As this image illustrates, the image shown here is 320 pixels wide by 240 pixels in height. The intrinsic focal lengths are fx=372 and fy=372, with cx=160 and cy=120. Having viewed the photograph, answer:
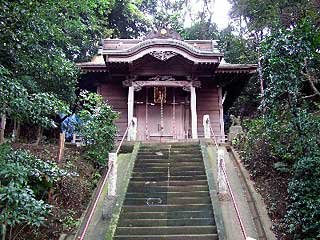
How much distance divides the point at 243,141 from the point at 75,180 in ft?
17.1

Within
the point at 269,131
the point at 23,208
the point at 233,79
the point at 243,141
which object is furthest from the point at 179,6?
the point at 23,208

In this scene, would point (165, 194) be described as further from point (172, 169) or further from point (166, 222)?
point (172, 169)

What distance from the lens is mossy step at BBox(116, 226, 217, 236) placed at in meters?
7.17

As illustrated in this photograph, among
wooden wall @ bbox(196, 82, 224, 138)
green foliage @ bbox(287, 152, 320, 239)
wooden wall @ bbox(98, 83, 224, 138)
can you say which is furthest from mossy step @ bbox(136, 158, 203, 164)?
wooden wall @ bbox(196, 82, 224, 138)

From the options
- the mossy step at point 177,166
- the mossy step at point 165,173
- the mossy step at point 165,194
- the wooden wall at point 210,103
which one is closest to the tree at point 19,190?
the mossy step at point 165,194

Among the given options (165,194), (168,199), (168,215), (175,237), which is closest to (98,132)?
(165,194)

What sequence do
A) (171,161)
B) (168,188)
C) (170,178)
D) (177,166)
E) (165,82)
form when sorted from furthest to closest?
1. (165,82)
2. (171,161)
3. (177,166)
4. (170,178)
5. (168,188)

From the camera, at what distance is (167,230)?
23.7ft

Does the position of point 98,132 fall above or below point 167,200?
above

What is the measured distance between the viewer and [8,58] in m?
6.10

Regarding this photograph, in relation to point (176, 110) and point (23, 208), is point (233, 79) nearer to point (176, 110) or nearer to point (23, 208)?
point (176, 110)

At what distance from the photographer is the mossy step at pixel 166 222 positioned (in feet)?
24.3

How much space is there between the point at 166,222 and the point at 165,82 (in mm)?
7290

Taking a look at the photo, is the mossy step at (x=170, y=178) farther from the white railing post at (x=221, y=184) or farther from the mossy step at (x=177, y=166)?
the white railing post at (x=221, y=184)
